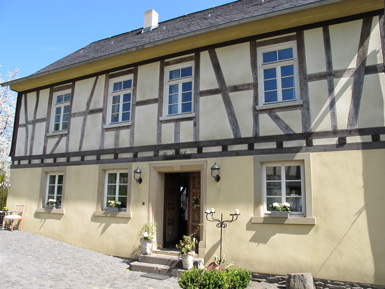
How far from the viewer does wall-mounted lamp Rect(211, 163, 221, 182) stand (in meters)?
7.31

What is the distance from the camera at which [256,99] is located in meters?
7.36

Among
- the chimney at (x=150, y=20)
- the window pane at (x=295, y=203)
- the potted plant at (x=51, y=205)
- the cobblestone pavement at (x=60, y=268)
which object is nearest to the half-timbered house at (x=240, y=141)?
the window pane at (x=295, y=203)

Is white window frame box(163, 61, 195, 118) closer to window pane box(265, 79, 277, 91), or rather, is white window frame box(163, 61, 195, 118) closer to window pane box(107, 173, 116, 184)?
window pane box(265, 79, 277, 91)

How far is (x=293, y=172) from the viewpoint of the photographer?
22.6ft

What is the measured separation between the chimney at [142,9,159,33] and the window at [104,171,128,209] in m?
5.76

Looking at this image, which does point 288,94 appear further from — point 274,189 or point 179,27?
point 179,27

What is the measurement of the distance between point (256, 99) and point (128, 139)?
360 cm

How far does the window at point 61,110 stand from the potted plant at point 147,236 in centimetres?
434

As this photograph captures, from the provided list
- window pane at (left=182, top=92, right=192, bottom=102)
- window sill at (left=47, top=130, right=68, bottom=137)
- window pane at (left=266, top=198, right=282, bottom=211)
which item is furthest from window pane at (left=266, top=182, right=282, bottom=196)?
window sill at (left=47, top=130, right=68, bottom=137)

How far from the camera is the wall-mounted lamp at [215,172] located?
7.31m

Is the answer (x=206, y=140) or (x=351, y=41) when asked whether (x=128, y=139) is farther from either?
(x=351, y=41)

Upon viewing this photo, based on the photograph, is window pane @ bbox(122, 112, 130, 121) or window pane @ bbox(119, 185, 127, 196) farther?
window pane @ bbox(122, 112, 130, 121)

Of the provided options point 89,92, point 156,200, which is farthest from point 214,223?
point 89,92

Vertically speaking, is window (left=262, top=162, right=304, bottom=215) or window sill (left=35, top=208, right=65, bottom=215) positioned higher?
window (left=262, top=162, right=304, bottom=215)
